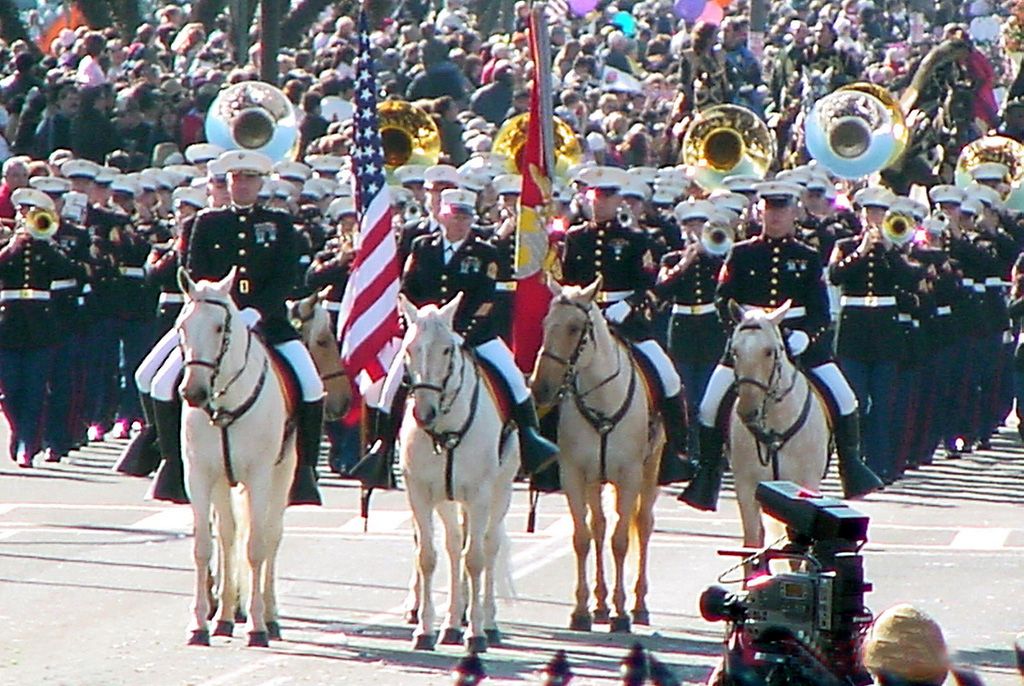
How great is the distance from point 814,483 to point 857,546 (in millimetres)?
8270

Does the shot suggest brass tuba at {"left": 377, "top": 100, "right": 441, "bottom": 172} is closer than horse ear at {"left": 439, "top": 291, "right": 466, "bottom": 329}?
No

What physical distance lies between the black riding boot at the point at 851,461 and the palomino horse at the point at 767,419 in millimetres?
259

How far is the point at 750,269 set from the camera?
16.3 meters

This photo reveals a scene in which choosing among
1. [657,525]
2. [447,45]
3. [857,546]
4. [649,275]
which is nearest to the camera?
[857,546]

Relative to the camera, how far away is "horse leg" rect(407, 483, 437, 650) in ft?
48.4

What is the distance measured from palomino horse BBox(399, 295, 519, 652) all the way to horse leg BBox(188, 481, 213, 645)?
1042mm

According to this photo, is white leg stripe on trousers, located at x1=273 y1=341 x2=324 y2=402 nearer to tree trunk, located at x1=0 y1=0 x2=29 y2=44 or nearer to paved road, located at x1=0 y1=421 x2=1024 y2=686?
paved road, located at x1=0 y1=421 x2=1024 y2=686

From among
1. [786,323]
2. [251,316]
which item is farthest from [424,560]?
[786,323]

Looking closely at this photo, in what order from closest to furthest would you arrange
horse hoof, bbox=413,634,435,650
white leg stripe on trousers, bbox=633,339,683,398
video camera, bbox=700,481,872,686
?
video camera, bbox=700,481,872,686 → horse hoof, bbox=413,634,435,650 → white leg stripe on trousers, bbox=633,339,683,398

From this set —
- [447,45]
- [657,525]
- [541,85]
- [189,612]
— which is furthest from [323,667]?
[447,45]

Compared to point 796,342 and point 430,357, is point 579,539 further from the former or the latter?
point 430,357

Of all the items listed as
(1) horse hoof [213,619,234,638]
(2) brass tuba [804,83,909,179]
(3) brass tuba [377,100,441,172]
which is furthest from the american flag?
(2) brass tuba [804,83,909,179]

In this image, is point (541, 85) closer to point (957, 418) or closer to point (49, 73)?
point (957, 418)

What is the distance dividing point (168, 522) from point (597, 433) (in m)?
5.05
